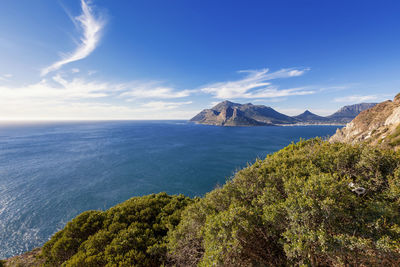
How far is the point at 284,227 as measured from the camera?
637 centimetres


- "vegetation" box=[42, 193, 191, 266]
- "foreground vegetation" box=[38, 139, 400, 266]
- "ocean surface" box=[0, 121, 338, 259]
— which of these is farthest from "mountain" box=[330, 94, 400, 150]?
"vegetation" box=[42, 193, 191, 266]

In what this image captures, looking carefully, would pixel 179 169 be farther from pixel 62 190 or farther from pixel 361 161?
pixel 361 161

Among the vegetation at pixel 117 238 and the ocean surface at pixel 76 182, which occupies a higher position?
the vegetation at pixel 117 238

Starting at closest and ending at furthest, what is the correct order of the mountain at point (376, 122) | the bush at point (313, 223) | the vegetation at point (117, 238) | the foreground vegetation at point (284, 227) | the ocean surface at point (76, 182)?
1. the bush at point (313, 223)
2. the foreground vegetation at point (284, 227)
3. the vegetation at point (117, 238)
4. the ocean surface at point (76, 182)
5. the mountain at point (376, 122)

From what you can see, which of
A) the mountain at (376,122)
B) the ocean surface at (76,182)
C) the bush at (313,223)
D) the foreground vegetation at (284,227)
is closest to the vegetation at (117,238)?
the foreground vegetation at (284,227)

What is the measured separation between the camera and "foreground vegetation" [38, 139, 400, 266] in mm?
5281

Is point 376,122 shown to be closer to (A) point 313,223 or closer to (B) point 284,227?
(A) point 313,223

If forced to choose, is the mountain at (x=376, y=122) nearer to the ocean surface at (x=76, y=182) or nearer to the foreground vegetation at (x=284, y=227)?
the ocean surface at (x=76, y=182)

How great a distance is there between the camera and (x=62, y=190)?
37219 mm

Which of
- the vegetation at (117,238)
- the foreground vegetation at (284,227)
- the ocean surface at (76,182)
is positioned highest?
the foreground vegetation at (284,227)

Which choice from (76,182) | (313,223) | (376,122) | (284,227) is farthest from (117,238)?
(376,122)

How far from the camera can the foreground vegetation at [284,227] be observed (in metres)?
5.28

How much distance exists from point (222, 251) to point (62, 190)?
47531 millimetres

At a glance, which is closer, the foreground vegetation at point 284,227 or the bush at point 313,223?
the bush at point 313,223
